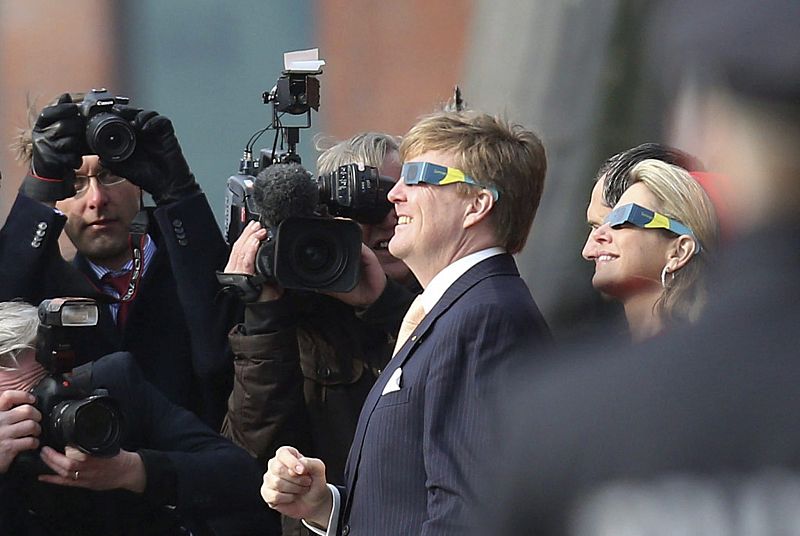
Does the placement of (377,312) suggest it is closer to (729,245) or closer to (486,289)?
(486,289)

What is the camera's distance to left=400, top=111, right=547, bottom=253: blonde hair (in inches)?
98.6

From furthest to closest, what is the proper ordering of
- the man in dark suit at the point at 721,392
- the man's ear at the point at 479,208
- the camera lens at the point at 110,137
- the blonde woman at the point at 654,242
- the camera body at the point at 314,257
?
1. the camera lens at the point at 110,137
2. the camera body at the point at 314,257
3. the blonde woman at the point at 654,242
4. the man's ear at the point at 479,208
5. the man in dark suit at the point at 721,392

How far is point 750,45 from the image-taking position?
0.74m

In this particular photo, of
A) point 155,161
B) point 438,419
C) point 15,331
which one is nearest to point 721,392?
point 438,419

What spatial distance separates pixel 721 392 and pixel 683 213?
198cm

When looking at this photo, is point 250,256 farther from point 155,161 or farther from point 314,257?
point 155,161

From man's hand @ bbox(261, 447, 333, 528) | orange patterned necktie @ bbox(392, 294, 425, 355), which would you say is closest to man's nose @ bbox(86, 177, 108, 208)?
orange patterned necktie @ bbox(392, 294, 425, 355)

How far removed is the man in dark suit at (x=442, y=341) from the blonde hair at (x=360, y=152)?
2.57ft

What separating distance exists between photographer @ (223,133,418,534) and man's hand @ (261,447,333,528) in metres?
0.67

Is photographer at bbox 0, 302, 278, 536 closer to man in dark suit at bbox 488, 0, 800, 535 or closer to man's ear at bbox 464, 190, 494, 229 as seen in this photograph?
man's ear at bbox 464, 190, 494, 229

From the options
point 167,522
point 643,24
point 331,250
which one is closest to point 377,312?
point 331,250

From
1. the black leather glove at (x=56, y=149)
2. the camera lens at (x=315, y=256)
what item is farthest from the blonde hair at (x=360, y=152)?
the black leather glove at (x=56, y=149)

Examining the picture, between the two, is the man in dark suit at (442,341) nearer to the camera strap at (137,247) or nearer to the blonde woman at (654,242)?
the blonde woman at (654,242)

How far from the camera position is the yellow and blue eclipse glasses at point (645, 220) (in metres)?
2.68
